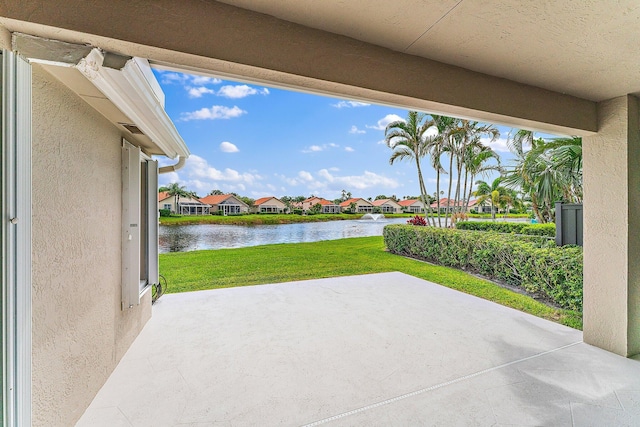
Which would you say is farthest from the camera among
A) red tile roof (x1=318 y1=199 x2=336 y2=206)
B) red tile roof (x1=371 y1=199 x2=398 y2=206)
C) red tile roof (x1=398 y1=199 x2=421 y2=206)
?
red tile roof (x1=371 y1=199 x2=398 y2=206)

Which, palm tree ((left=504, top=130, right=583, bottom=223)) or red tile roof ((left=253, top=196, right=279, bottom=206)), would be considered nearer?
palm tree ((left=504, top=130, right=583, bottom=223))

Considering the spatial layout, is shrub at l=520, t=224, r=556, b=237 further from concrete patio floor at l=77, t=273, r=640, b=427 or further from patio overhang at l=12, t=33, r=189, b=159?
patio overhang at l=12, t=33, r=189, b=159

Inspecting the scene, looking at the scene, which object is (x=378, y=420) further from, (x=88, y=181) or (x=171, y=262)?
(x=171, y=262)

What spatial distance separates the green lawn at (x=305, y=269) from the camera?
195 inches

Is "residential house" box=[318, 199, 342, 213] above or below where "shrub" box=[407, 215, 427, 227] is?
above

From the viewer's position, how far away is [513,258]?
5.20 metres

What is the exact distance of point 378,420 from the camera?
192 centimetres

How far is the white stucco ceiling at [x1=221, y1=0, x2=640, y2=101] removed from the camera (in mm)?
1488

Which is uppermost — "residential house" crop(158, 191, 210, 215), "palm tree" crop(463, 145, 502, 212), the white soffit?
"palm tree" crop(463, 145, 502, 212)

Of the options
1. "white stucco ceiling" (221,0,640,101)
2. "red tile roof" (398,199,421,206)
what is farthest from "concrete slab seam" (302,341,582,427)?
"red tile roof" (398,199,421,206)

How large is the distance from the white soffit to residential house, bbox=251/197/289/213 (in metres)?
10.2

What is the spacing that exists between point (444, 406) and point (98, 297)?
2750 mm

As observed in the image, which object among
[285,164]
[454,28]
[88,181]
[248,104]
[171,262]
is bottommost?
[171,262]

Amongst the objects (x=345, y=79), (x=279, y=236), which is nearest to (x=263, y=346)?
(x=345, y=79)
